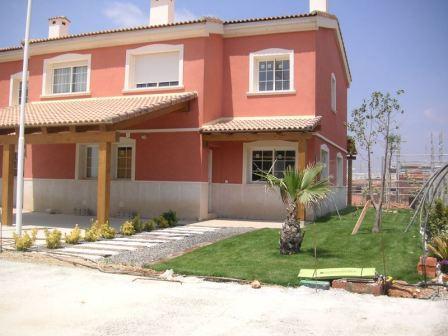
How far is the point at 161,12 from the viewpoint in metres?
19.6

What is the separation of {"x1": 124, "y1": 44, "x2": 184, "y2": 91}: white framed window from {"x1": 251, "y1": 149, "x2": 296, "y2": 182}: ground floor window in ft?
12.8

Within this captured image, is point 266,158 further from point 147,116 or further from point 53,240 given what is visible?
point 53,240

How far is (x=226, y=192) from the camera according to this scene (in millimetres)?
17109

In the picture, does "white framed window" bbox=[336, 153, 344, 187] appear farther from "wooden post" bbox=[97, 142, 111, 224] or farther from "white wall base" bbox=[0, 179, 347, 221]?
"wooden post" bbox=[97, 142, 111, 224]

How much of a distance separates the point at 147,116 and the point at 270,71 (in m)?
5.55

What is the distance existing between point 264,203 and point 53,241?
807 cm

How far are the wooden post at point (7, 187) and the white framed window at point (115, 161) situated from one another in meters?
3.91

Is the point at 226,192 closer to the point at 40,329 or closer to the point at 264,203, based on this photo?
the point at 264,203

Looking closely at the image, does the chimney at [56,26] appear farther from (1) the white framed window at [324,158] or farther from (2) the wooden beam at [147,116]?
(1) the white framed window at [324,158]

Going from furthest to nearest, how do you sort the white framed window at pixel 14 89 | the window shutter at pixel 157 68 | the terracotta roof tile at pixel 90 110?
the white framed window at pixel 14 89
the window shutter at pixel 157 68
the terracotta roof tile at pixel 90 110

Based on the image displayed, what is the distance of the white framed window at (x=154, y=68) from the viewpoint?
17422mm

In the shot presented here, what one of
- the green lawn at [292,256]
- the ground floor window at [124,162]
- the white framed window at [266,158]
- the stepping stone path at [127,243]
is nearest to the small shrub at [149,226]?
the stepping stone path at [127,243]

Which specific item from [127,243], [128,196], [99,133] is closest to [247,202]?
[128,196]

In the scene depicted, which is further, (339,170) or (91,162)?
(339,170)
